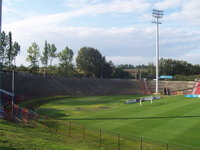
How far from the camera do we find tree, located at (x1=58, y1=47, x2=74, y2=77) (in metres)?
106

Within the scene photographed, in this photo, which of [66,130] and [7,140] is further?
[66,130]

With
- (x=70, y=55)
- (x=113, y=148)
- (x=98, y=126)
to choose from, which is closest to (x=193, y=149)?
(x=113, y=148)

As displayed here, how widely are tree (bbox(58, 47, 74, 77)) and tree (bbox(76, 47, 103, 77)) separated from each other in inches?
319

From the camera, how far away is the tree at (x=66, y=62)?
10644 cm

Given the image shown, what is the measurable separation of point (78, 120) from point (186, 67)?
99804 millimetres

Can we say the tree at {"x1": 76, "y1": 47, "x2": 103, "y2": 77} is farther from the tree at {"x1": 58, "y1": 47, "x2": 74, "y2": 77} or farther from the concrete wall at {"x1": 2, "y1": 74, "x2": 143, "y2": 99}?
the concrete wall at {"x1": 2, "y1": 74, "x2": 143, "y2": 99}

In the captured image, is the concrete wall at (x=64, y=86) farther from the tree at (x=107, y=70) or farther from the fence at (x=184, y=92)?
the tree at (x=107, y=70)

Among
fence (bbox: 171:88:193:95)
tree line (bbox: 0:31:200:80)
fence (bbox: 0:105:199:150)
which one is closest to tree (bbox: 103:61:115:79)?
tree line (bbox: 0:31:200:80)

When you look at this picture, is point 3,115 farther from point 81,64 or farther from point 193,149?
point 81,64

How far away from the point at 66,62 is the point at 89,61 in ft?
43.6

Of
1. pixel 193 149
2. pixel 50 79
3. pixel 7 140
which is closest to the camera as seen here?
pixel 7 140

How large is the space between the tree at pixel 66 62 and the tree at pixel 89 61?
810 centimetres

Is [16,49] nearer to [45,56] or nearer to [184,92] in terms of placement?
[45,56]

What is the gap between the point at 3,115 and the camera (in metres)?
28.2
